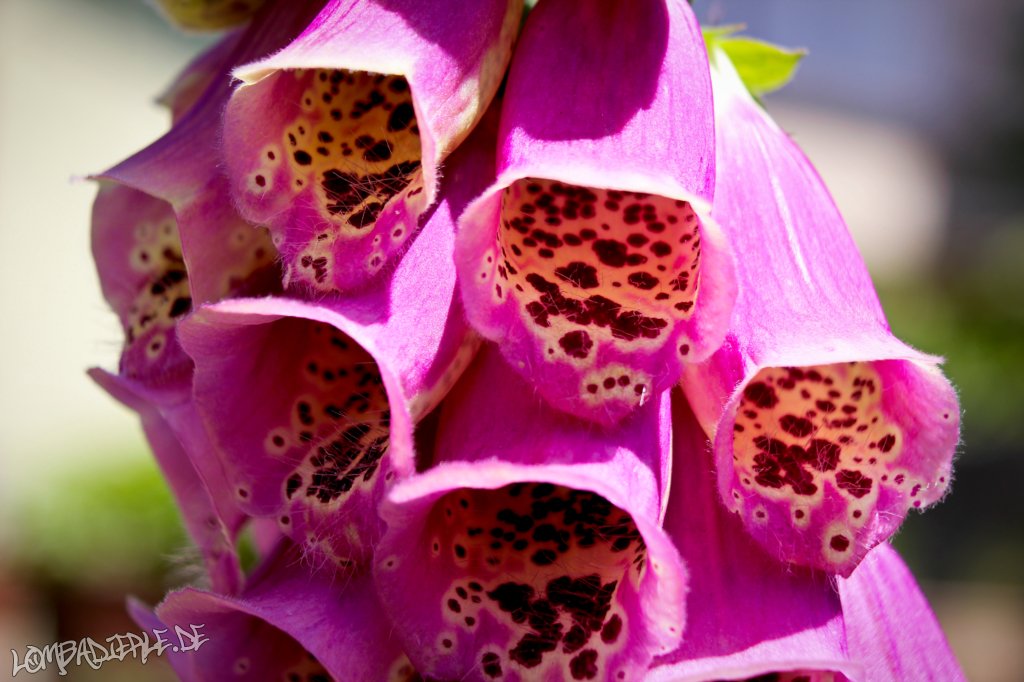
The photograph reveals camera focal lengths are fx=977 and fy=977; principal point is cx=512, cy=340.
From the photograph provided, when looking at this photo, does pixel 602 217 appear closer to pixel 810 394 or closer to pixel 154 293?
pixel 810 394

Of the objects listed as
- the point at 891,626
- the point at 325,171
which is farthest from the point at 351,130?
the point at 891,626

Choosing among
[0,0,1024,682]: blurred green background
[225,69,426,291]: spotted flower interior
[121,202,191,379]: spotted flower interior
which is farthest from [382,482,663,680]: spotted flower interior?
[0,0,1024,682]: blurred green background

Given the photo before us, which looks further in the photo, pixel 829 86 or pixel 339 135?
pixel 829 86

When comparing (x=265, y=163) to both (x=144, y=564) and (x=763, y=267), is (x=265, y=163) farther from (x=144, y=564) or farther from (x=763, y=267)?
(x=144, y=564)

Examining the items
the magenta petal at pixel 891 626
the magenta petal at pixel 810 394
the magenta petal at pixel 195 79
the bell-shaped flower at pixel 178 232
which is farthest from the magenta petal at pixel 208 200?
the magenta petal at pixel 891 626

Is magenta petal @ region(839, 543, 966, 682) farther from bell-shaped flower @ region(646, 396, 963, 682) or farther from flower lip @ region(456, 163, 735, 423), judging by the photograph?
flower lip @ region(456, 163, 735, 423)

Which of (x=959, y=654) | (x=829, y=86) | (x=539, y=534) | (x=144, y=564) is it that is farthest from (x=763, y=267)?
(x=829, y=86)

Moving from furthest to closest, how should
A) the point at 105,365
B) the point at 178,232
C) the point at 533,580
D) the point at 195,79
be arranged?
the point at 105,365, the point at 195,79, the point at 178,232, the point at 533,580
